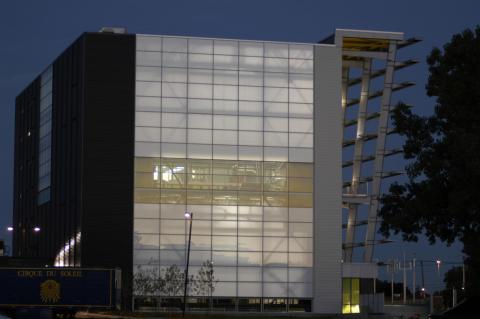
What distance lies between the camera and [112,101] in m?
97.4

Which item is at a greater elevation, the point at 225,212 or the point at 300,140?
the point at 300,140

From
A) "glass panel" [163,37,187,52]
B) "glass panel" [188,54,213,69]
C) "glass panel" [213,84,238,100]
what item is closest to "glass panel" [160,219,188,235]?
"glass panel" [213,84,238,100]

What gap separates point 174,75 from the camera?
322ft

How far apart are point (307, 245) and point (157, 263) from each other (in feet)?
46.8

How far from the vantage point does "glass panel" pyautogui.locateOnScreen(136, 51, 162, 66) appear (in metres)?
97.9

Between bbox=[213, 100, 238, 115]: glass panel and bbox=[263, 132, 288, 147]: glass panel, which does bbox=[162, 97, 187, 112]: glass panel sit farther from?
bbox=[263, 132, 288, 147]: glass panel

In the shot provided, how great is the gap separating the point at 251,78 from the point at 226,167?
8932 millimetres

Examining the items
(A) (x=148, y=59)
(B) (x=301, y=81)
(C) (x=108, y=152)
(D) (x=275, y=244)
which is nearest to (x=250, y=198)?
(D) (x=275, y=244)

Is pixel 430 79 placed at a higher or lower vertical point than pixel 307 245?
higher

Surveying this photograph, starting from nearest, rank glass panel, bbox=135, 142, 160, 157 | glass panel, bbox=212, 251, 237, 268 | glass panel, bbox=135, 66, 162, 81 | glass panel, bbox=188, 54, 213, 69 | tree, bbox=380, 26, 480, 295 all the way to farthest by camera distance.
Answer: tree, bbox=380, 26, 480, 295 → glass panel, bbox=212, 251, 237, 268 → glass panel, bbox=135, 142, 160, 157 → glass panel, bbox=135, 66, 162, 81 → glass panel, bbox=188, 54, 213, 69

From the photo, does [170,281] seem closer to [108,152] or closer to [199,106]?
[108,152]

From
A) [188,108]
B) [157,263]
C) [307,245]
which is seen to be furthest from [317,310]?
[188,108]

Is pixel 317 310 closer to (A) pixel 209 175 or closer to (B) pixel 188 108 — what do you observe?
(A) pixel 209 175

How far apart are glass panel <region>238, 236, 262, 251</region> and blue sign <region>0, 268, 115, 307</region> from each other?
2220cm
